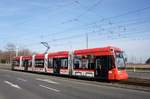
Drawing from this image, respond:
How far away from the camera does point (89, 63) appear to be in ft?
94.7

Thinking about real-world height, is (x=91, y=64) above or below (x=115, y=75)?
above

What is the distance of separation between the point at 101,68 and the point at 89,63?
2.36 m

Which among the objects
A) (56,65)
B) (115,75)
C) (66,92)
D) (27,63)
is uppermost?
(27,63)

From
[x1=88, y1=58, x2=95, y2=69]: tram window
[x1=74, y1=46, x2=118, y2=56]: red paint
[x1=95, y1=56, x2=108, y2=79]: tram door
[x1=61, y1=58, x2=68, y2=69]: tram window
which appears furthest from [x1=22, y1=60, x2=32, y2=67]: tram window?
[x1=95, y1=56, x2=108, y2=79]: tram door

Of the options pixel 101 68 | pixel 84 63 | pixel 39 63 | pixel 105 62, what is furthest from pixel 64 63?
pixel 39 63

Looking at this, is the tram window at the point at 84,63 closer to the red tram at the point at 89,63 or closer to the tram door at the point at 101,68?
the red tram at the point at 89,63

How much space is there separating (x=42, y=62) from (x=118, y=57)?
1726 cm

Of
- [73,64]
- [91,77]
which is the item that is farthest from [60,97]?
[73,64]

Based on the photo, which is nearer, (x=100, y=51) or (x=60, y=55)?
(x=100, y=51)

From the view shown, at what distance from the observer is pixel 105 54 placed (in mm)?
26500

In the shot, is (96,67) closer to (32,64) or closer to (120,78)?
(120,78)

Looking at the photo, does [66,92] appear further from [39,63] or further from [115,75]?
[39,63]

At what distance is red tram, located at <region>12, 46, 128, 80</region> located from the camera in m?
25.8

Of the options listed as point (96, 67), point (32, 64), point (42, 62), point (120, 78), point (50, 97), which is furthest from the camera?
point (32, 64)
